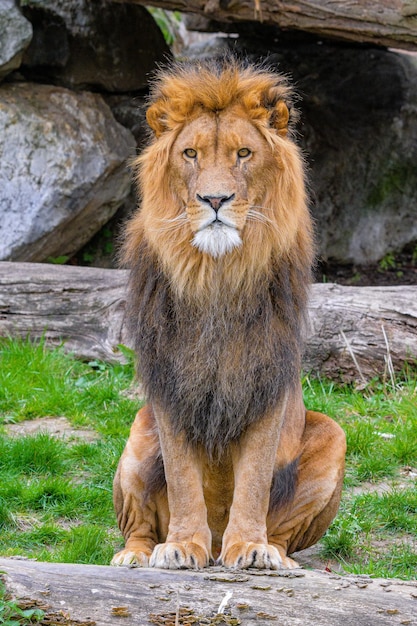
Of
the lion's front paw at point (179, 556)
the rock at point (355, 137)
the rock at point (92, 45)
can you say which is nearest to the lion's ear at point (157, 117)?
the lion's front paw at point (179, 556)

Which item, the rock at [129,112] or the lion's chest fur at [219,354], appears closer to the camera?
the lion's chest fur at [219,354]

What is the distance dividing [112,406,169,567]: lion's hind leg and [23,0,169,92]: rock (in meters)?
4.87

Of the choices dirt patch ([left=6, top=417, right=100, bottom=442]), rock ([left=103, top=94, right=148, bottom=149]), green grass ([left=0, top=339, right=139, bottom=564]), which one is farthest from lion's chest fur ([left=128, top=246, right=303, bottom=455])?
rock ([left=103, top=94, right=148, bottom=149])

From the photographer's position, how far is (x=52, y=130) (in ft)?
26.2

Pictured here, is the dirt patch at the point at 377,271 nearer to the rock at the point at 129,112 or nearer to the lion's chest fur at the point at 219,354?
the rock at the point at 129,112

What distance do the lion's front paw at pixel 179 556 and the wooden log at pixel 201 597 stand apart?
0.29 meters

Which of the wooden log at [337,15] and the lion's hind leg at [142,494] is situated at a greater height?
the wooden log at [337,15]

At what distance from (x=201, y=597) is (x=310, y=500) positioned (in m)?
1.08

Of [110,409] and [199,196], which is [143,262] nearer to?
[199,196]

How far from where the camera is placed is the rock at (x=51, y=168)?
7750mm

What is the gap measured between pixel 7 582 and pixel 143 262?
1476 mm

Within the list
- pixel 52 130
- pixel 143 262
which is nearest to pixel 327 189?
pixel 52 130

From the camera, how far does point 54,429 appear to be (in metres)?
6.14

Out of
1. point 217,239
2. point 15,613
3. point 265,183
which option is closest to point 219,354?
point 217,239
